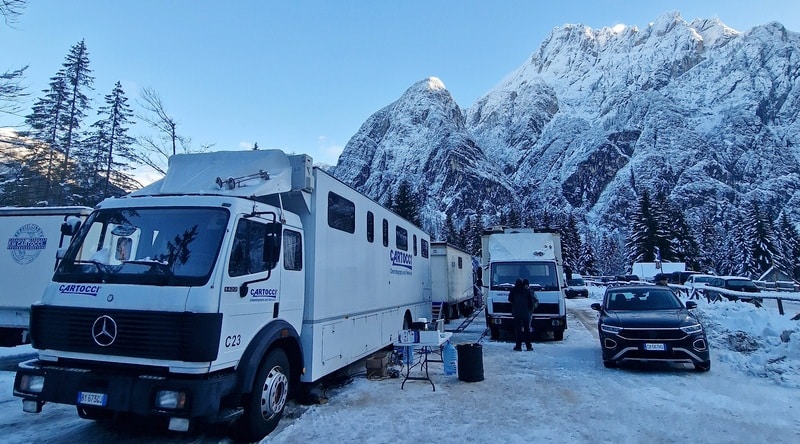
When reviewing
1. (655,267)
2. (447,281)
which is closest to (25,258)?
(447,281)

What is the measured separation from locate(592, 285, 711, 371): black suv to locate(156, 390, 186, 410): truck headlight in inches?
305

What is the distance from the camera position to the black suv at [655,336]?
826 cm

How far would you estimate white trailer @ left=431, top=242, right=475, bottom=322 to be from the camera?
17.2 metres

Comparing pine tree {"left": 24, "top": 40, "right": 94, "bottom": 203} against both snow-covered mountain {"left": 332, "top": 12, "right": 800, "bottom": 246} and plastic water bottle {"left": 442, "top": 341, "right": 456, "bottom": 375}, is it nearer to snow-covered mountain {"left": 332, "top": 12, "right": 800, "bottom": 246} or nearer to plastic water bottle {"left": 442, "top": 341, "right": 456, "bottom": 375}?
plastic water bottle {"left": 442, "top": 341, "right": 456, "bottom": 375}

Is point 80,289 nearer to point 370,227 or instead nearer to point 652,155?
point 370,227

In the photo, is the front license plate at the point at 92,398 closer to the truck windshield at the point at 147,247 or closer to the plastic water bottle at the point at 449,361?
the truck windshield at the point at 147,247

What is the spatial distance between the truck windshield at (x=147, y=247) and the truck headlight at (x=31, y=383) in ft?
3.28

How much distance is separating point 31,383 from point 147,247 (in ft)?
5.76

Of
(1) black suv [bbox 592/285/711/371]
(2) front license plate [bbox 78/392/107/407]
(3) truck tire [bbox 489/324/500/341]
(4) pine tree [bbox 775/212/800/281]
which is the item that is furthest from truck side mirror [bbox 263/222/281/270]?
(4) pine tree [bbox 775/212/800/281]

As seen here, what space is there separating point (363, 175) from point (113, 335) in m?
186

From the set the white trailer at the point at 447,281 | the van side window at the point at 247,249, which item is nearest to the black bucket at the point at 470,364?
the van side window at the point at 247,249

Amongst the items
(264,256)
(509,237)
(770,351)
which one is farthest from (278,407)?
(509,237)

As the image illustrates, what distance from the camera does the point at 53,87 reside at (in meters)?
30.1

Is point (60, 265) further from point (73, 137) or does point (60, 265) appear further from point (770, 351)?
point (73, 137)
